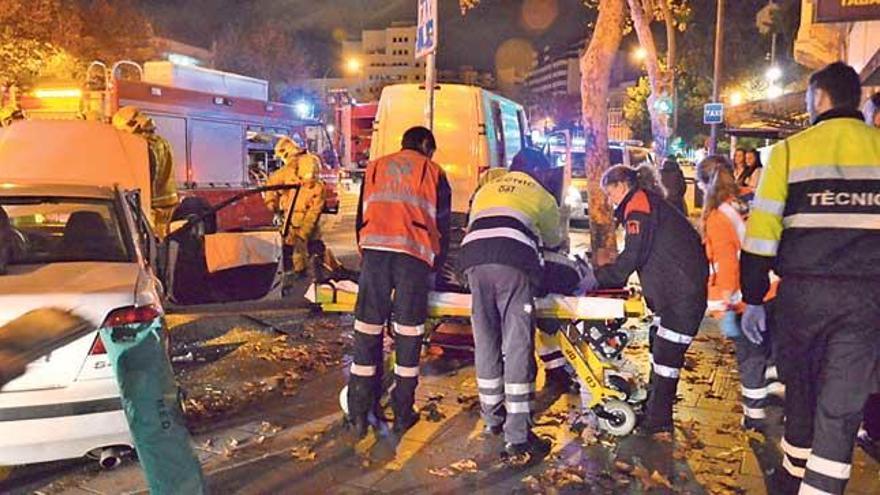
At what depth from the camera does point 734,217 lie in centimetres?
576

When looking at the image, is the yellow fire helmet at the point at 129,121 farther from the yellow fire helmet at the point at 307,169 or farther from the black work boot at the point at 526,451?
the black work boot at the point at 526,451

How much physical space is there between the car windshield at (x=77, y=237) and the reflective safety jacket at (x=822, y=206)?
12.1 feet

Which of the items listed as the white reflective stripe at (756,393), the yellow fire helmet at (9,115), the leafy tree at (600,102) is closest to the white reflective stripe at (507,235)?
the white reflective stripe at (756,393)

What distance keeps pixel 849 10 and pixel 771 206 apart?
4953mm

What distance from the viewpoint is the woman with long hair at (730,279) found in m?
5.57

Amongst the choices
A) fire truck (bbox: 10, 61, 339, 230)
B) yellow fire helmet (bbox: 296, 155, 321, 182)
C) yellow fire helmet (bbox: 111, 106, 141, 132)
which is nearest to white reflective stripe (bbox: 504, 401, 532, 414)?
yellow fire helmet (bbox: 296, 155, 321, 182)

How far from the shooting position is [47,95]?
44.5 ft

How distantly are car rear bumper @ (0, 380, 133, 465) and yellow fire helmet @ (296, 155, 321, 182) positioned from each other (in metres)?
6.26

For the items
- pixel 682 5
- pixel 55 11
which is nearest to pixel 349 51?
pixel 55 11

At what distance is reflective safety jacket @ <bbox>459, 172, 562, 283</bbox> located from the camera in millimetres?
5113

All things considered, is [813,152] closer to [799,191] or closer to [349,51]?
[799,191]

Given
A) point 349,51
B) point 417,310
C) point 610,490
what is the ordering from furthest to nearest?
point 349,51, point 417,310, point 610,490

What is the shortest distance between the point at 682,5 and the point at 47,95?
44.6 ft

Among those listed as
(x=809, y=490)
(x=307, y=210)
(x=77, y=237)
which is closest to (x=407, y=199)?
(x=77, y=237)
